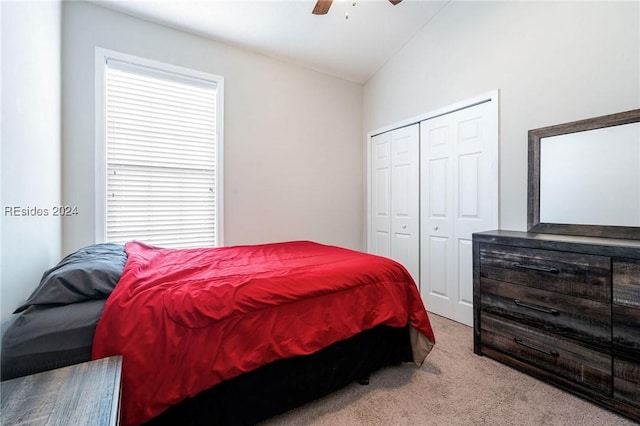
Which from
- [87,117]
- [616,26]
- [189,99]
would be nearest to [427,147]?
[616,26]

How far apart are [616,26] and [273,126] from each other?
2869 mm

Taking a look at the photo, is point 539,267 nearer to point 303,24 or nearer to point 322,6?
point 322,6

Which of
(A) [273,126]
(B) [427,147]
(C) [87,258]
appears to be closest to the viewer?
(C) [87,258]

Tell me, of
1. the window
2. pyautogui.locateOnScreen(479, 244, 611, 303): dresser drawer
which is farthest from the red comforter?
the window

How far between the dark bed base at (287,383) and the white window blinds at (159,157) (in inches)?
71.8

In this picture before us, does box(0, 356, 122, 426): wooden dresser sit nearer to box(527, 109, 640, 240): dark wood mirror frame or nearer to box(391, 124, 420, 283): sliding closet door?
box(527, 109, 640, 240): dark wood mirror frame

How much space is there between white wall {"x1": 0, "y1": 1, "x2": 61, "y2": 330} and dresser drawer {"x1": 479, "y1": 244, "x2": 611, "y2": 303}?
2.60 metres

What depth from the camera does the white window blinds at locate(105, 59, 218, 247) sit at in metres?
2.49

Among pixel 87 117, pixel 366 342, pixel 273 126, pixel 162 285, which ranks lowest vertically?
pixel 366 342

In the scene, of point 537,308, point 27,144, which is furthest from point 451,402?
point 27,144

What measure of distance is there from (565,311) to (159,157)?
3395mm

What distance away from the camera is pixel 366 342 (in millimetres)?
1728

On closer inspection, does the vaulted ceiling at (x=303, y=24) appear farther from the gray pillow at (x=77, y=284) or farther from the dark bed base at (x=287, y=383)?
the dark bed base at (x=287, y=383)

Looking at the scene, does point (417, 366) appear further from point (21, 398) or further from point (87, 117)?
point (87, 117)
